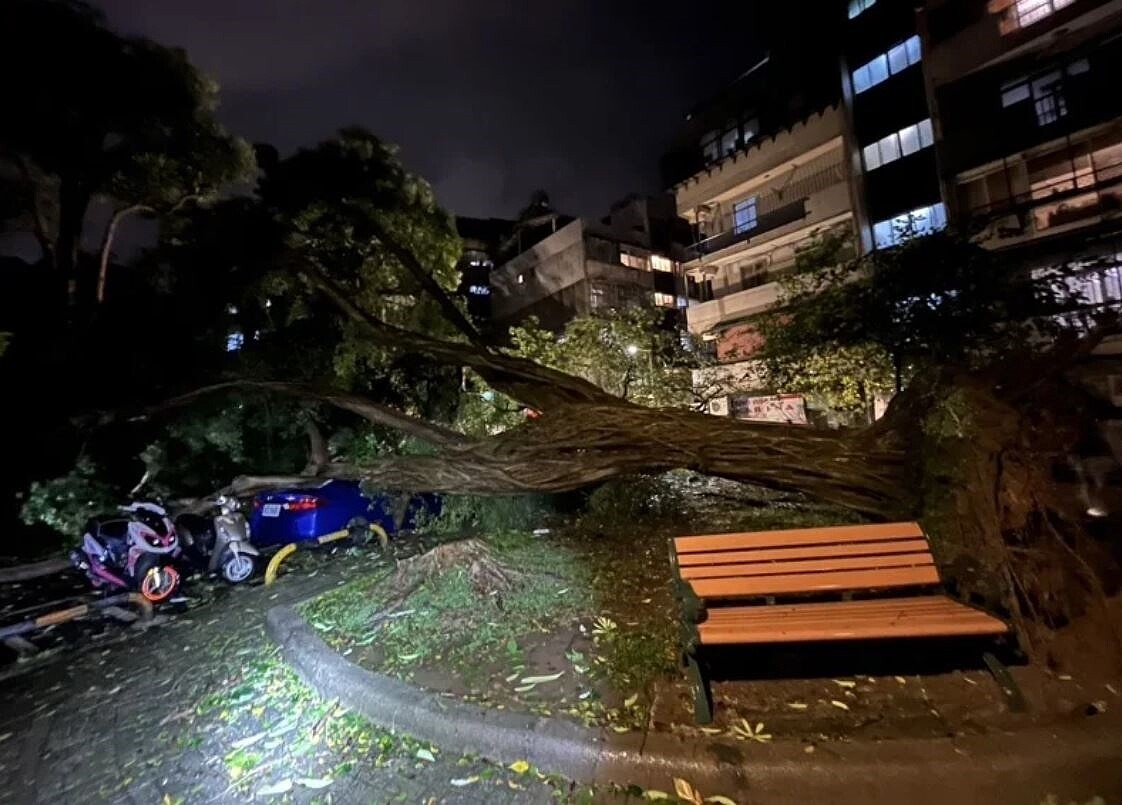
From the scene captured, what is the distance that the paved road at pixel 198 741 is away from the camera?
2869mm

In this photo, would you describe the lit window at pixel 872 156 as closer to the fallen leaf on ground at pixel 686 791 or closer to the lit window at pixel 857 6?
the lit window at pixel 857 6

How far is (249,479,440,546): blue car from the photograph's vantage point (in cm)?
794

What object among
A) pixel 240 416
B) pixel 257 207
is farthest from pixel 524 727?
pixel 257 207

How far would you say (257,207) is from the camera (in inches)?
433

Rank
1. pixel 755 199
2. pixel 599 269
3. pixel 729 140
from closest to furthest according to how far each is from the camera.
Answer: pixel 755 199 → pixel 729 140 → pixel 599 269

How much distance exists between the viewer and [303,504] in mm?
7965

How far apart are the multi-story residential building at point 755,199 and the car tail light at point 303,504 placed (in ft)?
48.1

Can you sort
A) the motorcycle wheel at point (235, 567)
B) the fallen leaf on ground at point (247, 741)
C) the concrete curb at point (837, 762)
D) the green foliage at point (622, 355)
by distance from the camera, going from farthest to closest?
the green foliage at point (622, 355)
the motorcycle wheel at point (235, 567)
the fallen leaf on ground at point (247, 741)
the concrete curb at point (837, 762)

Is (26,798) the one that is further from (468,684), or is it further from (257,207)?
(257,207)

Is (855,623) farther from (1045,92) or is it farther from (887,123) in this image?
(887,123)

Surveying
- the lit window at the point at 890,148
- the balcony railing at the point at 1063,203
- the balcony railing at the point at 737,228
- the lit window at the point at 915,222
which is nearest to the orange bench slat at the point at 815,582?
the balcony railing at the point at 1063,203

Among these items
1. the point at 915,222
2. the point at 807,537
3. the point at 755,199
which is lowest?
the point at 807,537

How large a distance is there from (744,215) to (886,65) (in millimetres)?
7449


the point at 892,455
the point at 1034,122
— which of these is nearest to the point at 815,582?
the point at 892,455
